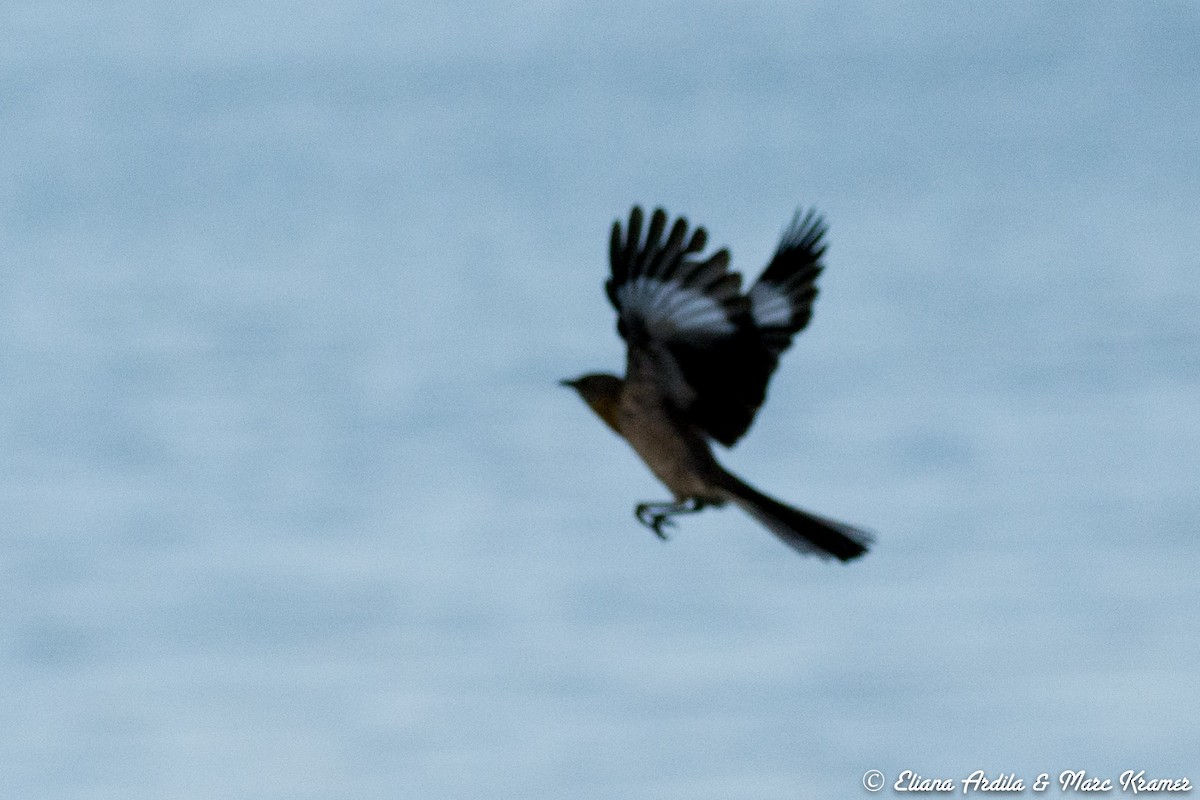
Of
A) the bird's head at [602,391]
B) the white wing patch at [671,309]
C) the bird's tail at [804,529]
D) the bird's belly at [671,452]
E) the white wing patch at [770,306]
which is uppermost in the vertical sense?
the white wing patch at [770,306]

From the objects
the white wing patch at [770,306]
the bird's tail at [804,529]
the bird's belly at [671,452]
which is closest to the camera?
the bird's tail at [804,529]

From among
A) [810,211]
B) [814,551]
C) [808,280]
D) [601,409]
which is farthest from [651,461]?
[810,211]

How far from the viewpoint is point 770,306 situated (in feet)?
31.5

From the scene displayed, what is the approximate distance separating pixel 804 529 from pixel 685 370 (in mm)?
1179

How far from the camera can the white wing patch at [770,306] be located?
927 cm

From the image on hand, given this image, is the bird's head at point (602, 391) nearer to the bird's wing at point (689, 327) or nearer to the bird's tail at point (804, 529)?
the bird's wing at point (689, 327)

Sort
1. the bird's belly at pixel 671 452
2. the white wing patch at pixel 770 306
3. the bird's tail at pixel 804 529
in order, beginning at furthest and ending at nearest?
the white wing patch at pixel 770 306, the bird's belly at pixel 671 452, the bird's tail at pixel 804 529

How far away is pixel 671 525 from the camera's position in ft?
24.5

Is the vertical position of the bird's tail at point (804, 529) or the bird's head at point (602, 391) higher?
the bird's head at point (602, 391)

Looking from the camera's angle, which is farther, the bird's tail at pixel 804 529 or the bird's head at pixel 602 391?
the bird's head at pixel 602 391

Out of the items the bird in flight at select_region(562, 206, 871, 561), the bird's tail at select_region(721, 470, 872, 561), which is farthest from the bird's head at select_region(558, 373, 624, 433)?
the bird's tail at select_region(721, 470, 872, 561)

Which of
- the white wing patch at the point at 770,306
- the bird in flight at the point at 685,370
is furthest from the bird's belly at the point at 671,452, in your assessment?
the white wing patch at the point at 770,306

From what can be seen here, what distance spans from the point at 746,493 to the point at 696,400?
0.59 m

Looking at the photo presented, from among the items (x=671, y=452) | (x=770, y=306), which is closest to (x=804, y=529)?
(x=671, y=452)
